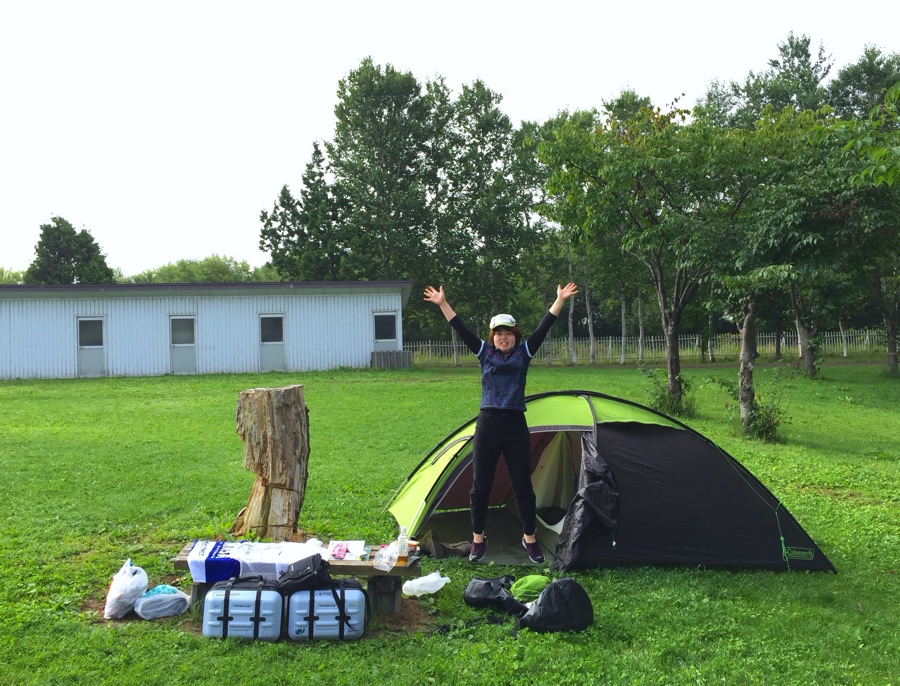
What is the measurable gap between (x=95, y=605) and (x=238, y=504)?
2.96 m

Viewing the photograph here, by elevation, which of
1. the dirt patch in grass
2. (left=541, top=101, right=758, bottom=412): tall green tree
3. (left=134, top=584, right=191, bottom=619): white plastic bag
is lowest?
the dirt patch in grass

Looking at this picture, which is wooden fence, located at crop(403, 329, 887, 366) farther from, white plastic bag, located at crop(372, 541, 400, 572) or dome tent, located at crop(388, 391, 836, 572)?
white plastic bag, located at crop(372, 541, 400, 572)

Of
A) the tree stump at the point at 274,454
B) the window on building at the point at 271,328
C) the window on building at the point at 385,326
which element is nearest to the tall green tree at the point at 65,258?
the window on building at the point at 271,328

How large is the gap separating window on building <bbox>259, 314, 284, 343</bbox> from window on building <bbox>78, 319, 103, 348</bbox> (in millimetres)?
4965

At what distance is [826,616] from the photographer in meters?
4.93

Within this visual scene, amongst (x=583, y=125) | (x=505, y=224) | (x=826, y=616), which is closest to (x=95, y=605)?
(x=826, y=616)

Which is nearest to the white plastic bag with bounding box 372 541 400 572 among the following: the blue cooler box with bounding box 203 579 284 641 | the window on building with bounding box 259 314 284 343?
the blue cooler box with bounding box 203 579 284 641

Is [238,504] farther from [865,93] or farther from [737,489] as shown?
[865,93]

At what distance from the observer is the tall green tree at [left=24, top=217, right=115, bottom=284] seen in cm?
4631

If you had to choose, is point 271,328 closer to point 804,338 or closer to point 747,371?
point 747,371

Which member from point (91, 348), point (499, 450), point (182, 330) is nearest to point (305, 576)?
point (499, 450)

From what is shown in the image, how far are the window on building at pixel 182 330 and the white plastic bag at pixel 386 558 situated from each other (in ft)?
70.6

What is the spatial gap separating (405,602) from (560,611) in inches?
43.9

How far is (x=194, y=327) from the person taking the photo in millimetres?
25016
